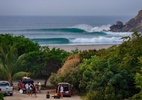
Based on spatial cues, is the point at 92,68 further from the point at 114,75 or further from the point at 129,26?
the point at 129,26

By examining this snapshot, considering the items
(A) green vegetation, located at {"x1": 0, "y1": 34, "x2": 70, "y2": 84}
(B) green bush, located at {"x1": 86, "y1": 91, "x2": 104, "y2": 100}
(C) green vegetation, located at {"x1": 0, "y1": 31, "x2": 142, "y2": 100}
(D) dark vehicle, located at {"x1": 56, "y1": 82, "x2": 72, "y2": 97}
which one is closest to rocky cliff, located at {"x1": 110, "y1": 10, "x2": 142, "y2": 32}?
(C) green vegetation, located at {"x1": 0, "y1": 31, "x2": 142, "y2": 100}

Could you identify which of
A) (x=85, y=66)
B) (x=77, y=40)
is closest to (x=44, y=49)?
(x=85, y=66)

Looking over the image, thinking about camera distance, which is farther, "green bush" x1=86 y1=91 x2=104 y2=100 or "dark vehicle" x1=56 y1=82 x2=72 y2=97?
"dark vehicle" x1=56 y1=82 x2=72 y2=97

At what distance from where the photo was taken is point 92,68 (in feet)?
99.1

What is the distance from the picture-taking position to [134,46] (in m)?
32.2

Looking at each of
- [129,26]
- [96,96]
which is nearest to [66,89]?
[96,96]

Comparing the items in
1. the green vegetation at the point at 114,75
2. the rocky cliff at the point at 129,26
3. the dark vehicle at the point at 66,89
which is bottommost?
the dark vehicle at the point at 66,89

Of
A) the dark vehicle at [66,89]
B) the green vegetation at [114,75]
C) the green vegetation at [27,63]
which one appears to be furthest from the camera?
the green vegetation at [27,63]

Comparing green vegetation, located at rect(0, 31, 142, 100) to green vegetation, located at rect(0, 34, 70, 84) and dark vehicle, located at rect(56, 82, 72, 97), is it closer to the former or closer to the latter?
green vegetation, located at rect(0, 34, 70, 84)

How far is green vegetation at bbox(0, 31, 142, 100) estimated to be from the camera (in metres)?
27.9

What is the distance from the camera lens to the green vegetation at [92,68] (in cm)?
2785

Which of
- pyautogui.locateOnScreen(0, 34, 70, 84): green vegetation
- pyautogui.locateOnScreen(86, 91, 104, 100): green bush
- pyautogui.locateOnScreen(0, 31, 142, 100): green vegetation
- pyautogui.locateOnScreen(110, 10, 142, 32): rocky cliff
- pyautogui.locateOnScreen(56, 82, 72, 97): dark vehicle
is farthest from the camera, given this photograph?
pyautogui.locateOnScreen(110, 10, 142, 32): rocky cliff

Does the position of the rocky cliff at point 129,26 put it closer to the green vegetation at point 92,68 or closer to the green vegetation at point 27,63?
the green vegetation at point 92,68

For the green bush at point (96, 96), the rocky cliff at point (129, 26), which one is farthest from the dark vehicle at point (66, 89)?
the rocky cliff at point (129, 26)
